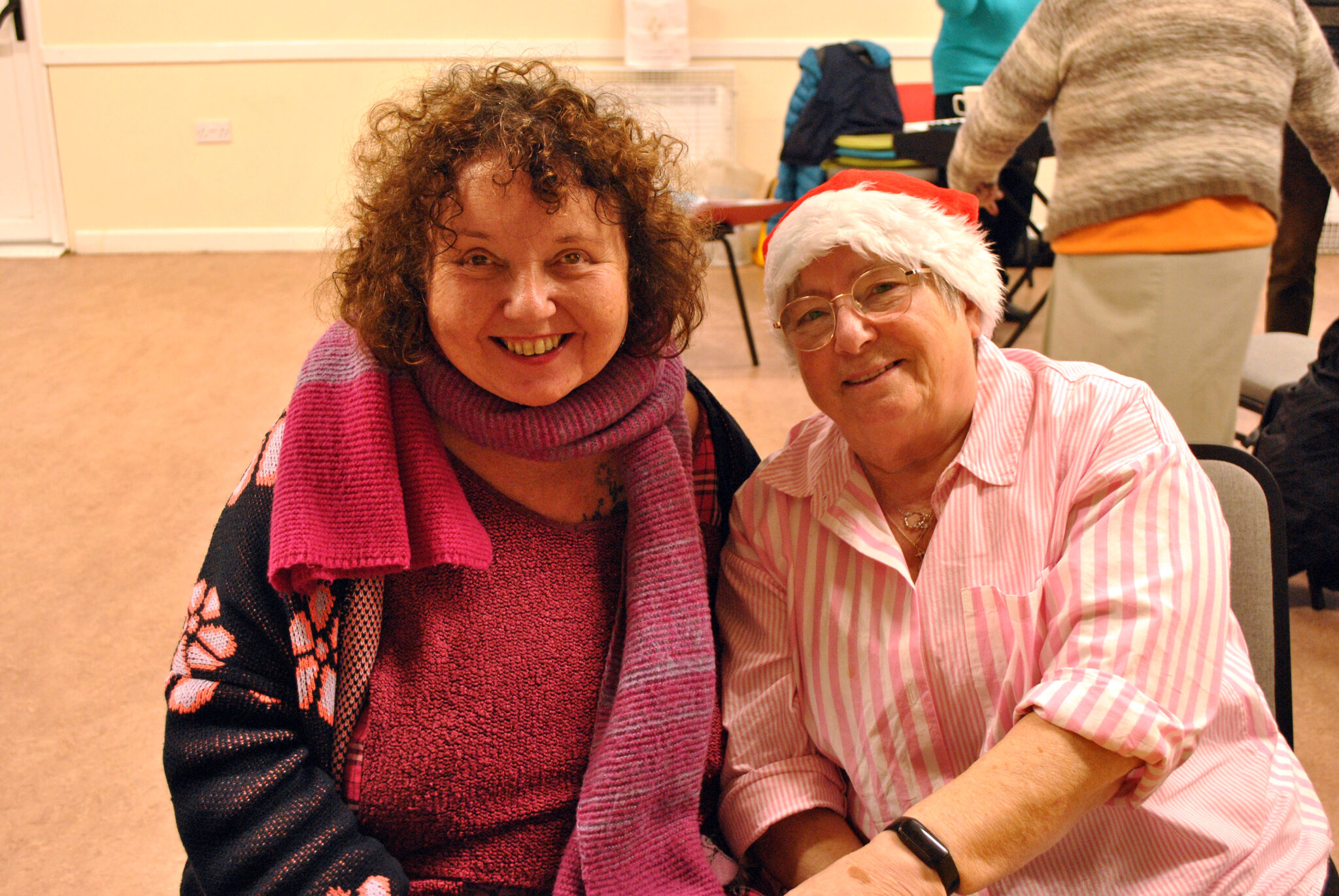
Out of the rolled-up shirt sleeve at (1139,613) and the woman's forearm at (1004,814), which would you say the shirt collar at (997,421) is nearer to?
the rolled-up shirt sleeve at (1139,613)

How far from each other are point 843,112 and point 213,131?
3862mm

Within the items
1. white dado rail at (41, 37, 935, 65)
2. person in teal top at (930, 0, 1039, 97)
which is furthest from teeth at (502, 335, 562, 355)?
white dado rail at (41, 37, 935, 65)

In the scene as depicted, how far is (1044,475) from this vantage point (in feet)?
3.85

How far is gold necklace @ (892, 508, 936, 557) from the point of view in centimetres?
125

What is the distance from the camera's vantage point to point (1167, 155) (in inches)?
87.2

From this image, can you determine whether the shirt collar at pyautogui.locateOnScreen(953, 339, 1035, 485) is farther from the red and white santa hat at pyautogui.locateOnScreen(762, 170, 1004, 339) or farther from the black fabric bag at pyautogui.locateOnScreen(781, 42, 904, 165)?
the black fabric bag at pyautogui.locateOnScreen(781, 42, 904, 165)

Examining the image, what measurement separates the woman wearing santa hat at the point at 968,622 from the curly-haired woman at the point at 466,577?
0.45 ft

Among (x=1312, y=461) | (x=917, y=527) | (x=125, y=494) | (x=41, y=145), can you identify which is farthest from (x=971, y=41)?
(x=41, y=145)

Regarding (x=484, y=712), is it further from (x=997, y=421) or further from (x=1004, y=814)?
(x=997, y=421)

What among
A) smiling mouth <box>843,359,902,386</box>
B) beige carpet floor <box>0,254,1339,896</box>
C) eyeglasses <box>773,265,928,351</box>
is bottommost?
beige carpet floor <box>0,254,1339,896</box>

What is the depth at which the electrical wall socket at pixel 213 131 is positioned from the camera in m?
6.21

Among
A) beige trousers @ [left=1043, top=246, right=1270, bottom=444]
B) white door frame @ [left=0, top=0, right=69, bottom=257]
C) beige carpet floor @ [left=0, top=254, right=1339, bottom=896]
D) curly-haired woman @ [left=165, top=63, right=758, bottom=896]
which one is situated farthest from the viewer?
white door frame @ [left=0, top=0, right=69, bottom=257]

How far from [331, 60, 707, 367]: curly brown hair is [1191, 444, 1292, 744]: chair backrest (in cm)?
77

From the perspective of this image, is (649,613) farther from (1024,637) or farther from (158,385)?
(158,385)
